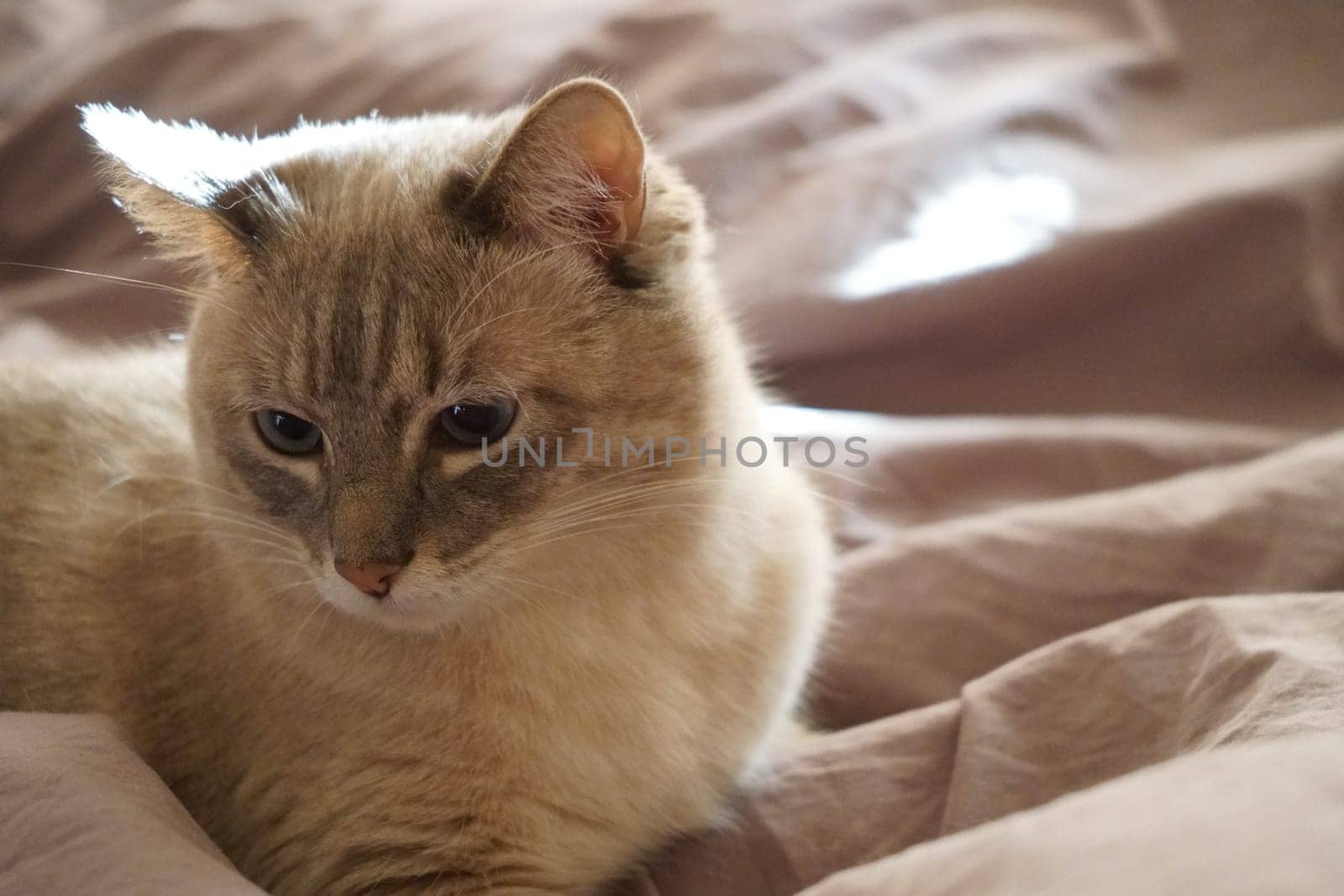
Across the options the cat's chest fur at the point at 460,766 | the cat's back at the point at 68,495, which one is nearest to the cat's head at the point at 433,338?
the cat's chest fur at the point at 460,766

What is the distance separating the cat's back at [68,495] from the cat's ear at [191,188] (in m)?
0.39

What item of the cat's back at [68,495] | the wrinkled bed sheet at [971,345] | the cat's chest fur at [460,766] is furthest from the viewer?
the cat's back at [68,495]

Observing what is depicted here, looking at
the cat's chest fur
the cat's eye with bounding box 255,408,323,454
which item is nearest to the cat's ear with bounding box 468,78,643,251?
the cat's eye with bounding box 255,408,323,454

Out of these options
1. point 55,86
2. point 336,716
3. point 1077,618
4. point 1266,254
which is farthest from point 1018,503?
point 55,86

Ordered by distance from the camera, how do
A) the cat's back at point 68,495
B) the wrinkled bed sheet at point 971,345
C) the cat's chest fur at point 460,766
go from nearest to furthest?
the wrinkled bed sheet at point 971,345
the cat's chest fur at point 460,766
the cat's back at point 68,495

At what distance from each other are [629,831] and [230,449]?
70cm

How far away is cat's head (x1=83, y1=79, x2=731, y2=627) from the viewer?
111 cm

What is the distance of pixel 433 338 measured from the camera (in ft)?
3.65

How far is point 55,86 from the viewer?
2.17m

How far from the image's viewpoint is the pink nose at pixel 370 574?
1080mm

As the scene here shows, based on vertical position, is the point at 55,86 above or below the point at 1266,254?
above

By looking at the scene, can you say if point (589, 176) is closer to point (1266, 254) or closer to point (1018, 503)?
point (1018, 503)

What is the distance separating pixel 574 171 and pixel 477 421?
0.30 m

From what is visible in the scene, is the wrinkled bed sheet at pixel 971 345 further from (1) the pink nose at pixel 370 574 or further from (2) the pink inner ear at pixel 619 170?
(2) the pink inner ear at pixel 619 170
